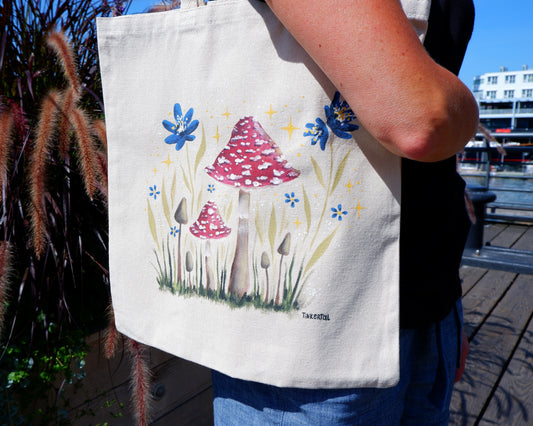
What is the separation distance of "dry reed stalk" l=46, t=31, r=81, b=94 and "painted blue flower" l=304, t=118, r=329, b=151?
2.27 feet

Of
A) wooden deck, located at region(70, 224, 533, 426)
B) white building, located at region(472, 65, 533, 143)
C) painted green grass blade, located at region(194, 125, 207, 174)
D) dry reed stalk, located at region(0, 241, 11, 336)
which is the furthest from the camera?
white building, located at region(472, 65, 533, 143)

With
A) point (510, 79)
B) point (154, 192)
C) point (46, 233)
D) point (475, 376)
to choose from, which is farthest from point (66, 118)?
point (510, 79)

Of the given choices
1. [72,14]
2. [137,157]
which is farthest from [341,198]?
[72,14]

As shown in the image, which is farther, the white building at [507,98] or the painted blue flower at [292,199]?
the white building at [507,98]

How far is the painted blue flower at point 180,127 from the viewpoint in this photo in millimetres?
687

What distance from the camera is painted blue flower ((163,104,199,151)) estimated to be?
687mm

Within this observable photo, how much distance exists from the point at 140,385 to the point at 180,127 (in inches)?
24.5

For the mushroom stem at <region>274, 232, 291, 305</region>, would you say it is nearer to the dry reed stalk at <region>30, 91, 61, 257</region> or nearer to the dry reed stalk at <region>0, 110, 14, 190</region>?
the dry reed stalk at <region>30, 91, 61, 257</region>

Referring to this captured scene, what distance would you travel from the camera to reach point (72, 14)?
1.43 meters

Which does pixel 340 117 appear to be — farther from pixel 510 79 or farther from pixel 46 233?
pixel 510 79

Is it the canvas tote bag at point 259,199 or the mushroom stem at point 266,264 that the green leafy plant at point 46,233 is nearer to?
the canvas tote bag at point 259,199

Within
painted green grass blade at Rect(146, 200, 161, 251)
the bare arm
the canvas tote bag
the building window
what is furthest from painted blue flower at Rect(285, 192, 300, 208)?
the building window

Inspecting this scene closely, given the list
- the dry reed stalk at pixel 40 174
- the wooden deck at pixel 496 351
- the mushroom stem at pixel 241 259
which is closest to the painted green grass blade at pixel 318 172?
the mushroom stem at pixel 241 259

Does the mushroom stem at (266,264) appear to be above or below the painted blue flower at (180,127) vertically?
below
